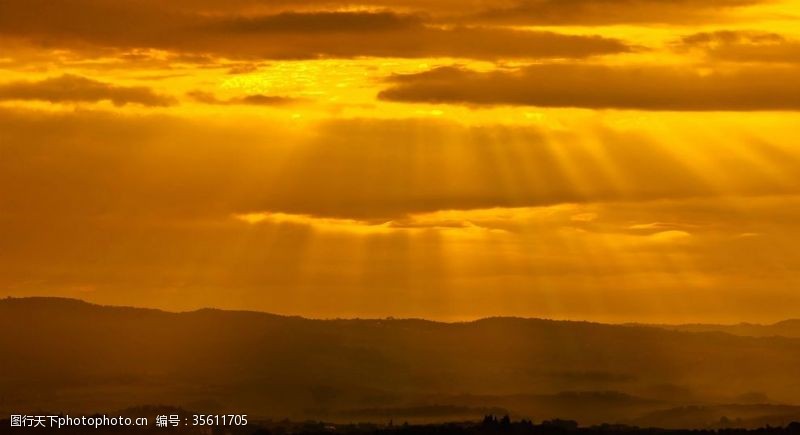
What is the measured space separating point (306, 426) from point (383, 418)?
4921cm

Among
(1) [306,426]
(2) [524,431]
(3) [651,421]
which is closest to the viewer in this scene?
(2) [524,431]

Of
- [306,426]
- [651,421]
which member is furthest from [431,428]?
[651,421]

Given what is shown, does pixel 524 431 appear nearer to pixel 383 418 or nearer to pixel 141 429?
pixel 141 429

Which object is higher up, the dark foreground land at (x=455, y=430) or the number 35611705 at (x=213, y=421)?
the number 35611705 at (x=213, y=421)

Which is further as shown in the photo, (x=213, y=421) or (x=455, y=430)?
(x=213, y=421)

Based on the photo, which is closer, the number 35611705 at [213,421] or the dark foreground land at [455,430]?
the dark foreground land at [455,430]

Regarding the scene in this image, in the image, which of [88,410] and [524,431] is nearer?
[524,431]

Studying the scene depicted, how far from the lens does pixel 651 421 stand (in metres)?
180

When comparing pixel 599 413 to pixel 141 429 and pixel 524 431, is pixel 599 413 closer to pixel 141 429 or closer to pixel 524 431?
pixel 141 429

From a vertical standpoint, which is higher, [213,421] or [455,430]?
[213,421]

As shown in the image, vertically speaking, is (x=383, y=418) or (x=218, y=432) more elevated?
(x=383, y=418)

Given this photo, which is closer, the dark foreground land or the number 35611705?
the dark foreground land

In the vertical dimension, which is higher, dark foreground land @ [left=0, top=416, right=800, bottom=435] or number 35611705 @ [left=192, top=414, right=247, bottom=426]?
number 35611705 @ [left=192, top=414, right=247, bottom=426]

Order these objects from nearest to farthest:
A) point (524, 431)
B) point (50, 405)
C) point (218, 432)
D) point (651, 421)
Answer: point (524, 431) → point (218, 432) → point (651, 421) → point (50, 405)
